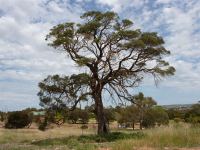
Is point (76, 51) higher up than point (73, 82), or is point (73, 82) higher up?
point (76, 51)

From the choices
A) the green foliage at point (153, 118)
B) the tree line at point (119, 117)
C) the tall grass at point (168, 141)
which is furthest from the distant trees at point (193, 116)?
the green foliage at point (153, 118)

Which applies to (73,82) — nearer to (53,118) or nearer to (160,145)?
(53,118)

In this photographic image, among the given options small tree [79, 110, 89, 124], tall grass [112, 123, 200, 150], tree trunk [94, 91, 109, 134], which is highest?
small tree [79, 110, 89, 124]

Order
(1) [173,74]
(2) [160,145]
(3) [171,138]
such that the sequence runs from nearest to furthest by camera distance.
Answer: (2) [160,145], (3) [171,138], (1) [173,74]

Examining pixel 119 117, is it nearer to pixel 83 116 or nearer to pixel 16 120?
pixel 83 116

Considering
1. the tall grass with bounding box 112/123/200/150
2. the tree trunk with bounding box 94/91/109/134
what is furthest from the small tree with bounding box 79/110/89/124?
the tall grass with bounding box 112/123/200/150

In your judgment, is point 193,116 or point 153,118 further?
point 153,118

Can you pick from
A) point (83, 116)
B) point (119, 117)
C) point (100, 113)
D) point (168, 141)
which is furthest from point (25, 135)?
point (119, 117)

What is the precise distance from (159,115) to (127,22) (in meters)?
42.8

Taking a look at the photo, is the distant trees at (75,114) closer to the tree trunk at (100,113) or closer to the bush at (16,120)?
the tree trunk at (100,113)

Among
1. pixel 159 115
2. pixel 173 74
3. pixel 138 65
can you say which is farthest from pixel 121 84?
pixel 159 115

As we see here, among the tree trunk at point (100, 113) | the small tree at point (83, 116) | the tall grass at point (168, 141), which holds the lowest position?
the tall grass at point (168, 141)

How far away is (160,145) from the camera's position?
16.8 m

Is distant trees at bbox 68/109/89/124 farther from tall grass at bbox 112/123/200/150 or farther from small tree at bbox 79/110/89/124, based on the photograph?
tall grass at bbox 112/123/200/150
